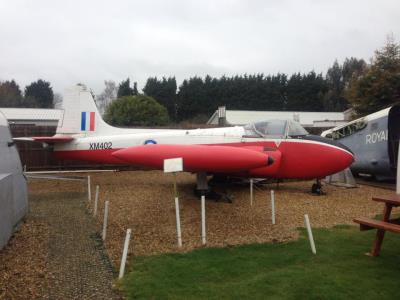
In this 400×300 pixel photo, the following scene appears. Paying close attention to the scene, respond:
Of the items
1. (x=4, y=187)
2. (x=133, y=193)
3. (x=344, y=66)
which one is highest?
(x=344, y=66)

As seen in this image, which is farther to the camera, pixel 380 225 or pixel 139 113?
pixel 139 113

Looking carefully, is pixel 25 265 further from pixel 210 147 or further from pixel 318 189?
pixel 318 189

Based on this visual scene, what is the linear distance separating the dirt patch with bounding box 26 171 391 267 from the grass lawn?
57 cm

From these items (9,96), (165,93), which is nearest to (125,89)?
(165,93)

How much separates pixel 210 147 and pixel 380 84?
16.5 metres

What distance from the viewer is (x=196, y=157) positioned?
7711mm

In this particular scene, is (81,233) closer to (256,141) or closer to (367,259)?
(367,259)

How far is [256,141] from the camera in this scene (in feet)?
35.6

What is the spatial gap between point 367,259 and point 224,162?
10.8 feet

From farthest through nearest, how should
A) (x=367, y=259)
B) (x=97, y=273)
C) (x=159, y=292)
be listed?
1. (x=367, y=259)
2. (x=97, y=273)
3. (x=159, y=292)

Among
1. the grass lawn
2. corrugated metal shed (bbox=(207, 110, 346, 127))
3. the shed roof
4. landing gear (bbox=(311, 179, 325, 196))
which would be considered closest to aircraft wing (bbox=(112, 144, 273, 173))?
the grass lawn

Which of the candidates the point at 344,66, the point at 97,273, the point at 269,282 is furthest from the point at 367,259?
the point at 344,66

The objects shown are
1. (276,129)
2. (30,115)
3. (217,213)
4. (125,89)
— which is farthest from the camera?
(125,89)

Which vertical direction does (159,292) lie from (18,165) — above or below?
below
